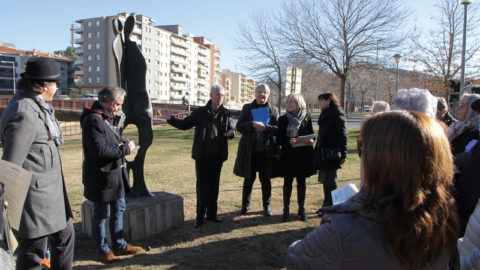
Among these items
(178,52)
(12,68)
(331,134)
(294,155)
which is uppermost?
(178,52)

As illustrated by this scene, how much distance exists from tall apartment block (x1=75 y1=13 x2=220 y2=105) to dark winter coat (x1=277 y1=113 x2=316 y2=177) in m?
64.5

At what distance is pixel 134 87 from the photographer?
182 inches

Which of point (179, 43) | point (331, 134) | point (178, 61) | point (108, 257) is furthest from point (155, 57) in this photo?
point (108, 257)

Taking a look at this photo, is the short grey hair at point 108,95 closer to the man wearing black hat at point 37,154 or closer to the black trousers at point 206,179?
the man wearing black hat at point 37,154

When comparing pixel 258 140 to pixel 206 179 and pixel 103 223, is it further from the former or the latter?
pixel 103 223

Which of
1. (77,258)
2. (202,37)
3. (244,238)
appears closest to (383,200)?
(244,238)

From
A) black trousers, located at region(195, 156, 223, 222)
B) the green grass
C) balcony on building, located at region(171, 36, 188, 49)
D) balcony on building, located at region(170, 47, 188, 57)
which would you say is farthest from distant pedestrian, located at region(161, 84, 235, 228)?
balcony on building, located at region(171, 36, 188, 49)

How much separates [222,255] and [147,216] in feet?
3.92

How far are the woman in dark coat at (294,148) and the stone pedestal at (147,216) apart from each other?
166 cm

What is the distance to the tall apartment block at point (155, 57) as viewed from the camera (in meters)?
79.3

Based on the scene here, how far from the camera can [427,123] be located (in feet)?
3.64

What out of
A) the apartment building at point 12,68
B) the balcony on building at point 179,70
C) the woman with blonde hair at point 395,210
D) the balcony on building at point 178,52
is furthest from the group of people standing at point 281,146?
the balcony on building at point 178,52

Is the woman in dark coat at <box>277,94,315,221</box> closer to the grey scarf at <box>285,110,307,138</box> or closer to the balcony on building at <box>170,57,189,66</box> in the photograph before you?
the grey scarf at <box>285,110,307,138</box>

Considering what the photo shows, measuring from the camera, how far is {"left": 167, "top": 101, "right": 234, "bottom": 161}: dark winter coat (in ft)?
14.5
